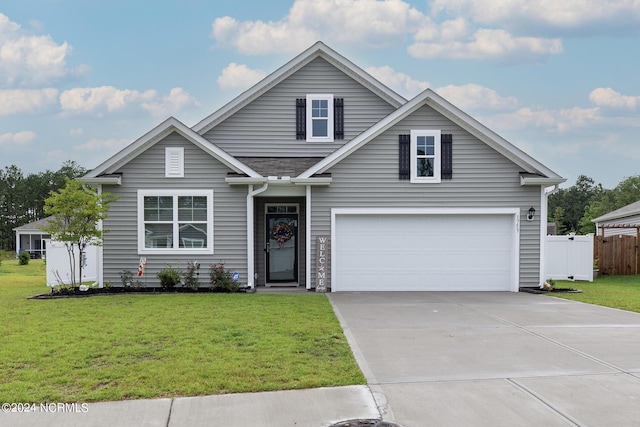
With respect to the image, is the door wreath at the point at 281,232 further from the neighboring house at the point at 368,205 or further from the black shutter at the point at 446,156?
the black shutter at the point at 446,156

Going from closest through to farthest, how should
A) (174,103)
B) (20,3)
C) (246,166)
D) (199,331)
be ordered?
Answer: (199,331)
(246,166)
(20,3)
(174,103)

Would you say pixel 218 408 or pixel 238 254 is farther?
pixel 238 254

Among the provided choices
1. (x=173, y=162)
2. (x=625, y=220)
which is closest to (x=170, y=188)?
(x=173, y=162)

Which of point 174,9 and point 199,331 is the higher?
point 174,9

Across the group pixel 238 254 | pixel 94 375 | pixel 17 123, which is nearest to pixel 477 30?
pixel 238 254

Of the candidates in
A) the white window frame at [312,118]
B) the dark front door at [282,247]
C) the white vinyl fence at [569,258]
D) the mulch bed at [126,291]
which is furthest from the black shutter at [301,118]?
the white vinyl fence at [569,258]

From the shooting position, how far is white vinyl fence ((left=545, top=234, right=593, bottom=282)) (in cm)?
1653

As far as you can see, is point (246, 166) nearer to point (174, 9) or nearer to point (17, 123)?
point (174, 9)

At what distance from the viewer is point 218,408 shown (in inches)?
184

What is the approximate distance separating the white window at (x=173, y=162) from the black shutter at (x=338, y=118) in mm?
4792

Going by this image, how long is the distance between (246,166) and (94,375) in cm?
847

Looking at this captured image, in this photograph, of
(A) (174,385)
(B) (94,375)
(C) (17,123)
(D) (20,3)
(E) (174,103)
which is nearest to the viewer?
(A) (174,385)

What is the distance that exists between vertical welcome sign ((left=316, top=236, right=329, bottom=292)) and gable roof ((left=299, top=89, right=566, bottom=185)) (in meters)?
1.85

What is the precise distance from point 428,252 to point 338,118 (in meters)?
5.00
